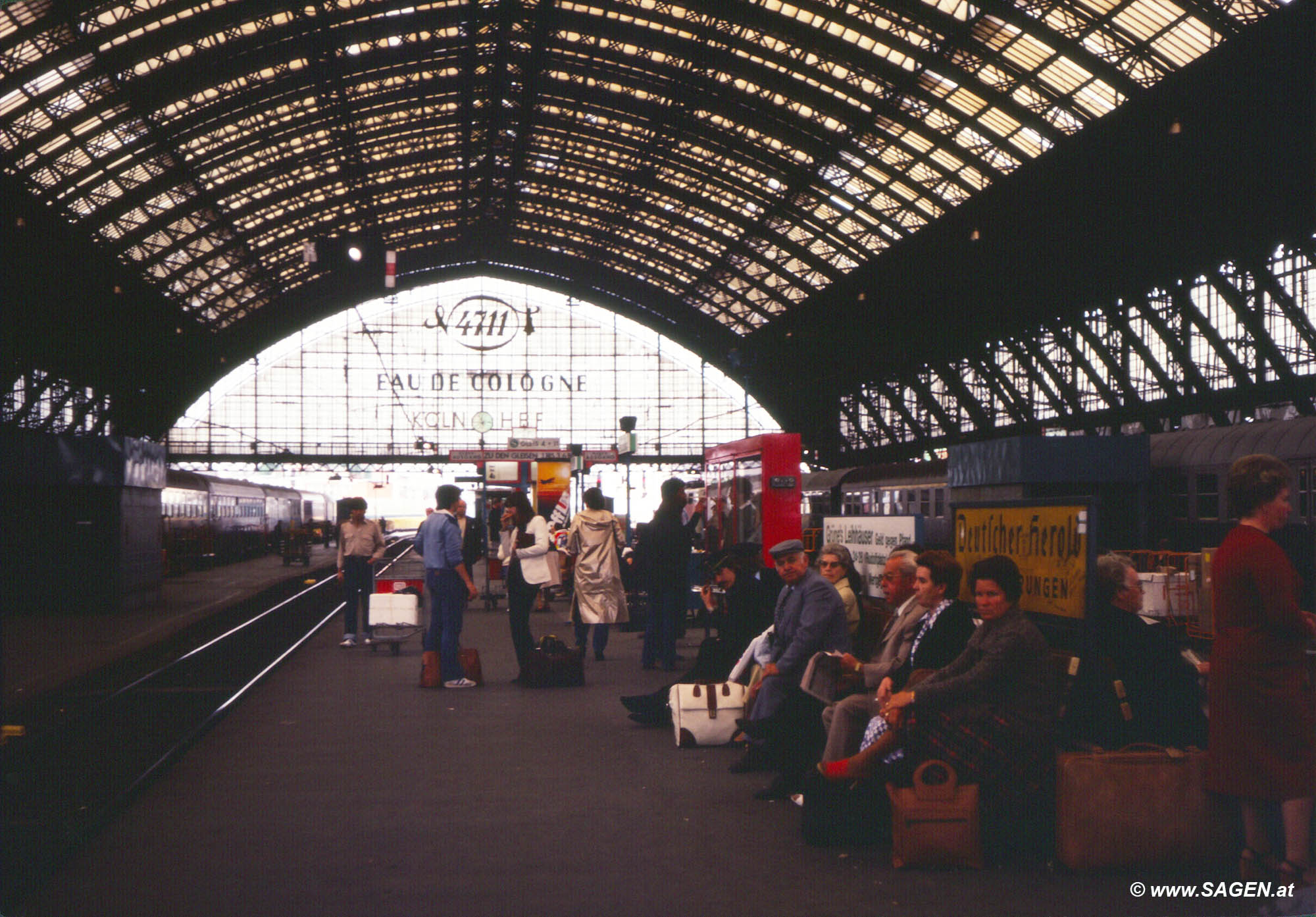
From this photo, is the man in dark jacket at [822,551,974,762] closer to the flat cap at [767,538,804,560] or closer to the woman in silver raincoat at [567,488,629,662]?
the flat cap at [767,538,804,560]

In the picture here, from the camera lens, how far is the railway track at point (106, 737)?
642 centimetres

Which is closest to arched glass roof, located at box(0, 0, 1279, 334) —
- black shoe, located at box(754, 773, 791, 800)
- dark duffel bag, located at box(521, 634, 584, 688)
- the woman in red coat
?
dark duffel bag, located at box(521, 634, 584, 688)

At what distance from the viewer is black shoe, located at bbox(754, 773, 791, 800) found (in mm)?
7309

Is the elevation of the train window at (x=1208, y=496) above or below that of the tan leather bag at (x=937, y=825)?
above

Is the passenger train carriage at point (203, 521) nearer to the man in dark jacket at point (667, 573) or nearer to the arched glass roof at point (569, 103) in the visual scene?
the arched glass roof at point (569, 103)

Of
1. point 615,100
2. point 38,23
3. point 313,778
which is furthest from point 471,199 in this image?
point 313,778

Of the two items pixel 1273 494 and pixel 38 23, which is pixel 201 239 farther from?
pixel 1273 494

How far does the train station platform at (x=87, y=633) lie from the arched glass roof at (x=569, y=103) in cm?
1007

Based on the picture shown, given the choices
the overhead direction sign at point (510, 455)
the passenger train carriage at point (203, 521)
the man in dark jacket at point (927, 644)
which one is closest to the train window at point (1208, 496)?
the overhead direction sign at point (510, 455)

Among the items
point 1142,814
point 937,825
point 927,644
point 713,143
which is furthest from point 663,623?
point 713,143

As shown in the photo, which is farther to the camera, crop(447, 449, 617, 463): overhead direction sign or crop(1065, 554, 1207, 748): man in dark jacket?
crop(447, 449, 617, 463): overhead direction sign

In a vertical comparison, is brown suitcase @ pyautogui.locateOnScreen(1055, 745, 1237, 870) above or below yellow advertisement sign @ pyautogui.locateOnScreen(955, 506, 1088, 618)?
below

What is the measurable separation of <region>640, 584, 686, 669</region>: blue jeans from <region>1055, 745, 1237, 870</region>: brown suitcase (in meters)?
7.82

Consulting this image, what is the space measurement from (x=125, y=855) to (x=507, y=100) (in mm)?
33521
